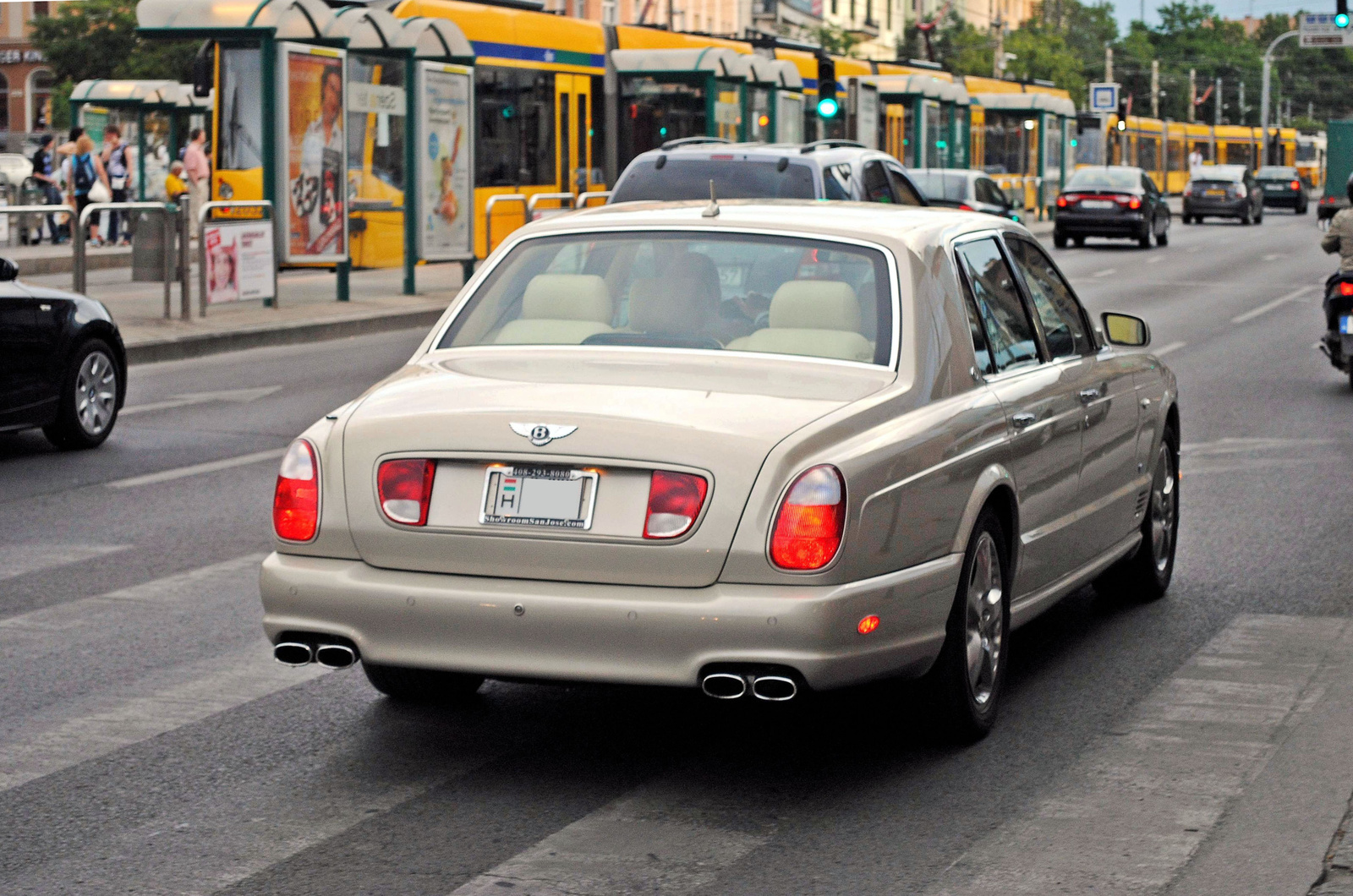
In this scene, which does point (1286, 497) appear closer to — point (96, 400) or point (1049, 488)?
point (1049, 488)

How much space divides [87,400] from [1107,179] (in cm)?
3092

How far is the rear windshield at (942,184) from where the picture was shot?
101 ft

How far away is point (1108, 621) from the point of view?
7.38 m

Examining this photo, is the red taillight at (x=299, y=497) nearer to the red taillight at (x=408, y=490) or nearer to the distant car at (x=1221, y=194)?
the red taillight at (x=408, y=490)

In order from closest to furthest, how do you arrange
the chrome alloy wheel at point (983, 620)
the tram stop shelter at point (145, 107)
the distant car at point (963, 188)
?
the chrome alloy wheel at point (983, 620) < the distant car at point (963, 188) < the tram stop shelter at point (145, 107)

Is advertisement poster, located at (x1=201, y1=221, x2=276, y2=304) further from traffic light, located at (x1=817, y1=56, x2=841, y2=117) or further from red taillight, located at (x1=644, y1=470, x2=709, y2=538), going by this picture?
red taillight, located at (x1=644, y1=470, x2=709, y2=538)

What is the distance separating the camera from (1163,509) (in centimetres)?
777

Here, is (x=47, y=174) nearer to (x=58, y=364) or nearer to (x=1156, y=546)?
(x=58, y=364)

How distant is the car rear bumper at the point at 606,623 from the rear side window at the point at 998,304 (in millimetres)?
1144

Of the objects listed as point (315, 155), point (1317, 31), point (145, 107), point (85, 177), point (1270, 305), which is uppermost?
point (1317, 31)

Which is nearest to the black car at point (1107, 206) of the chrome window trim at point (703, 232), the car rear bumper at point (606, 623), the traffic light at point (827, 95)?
the traffic light at point (827, 95)

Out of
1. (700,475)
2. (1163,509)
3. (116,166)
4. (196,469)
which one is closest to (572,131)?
(116,166)

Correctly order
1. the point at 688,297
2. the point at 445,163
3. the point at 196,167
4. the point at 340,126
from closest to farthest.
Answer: the point at 688,297 < the point at 340,126 < the point at 445,163 < the point at 196,167

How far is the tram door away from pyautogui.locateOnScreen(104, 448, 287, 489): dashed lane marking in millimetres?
18291
